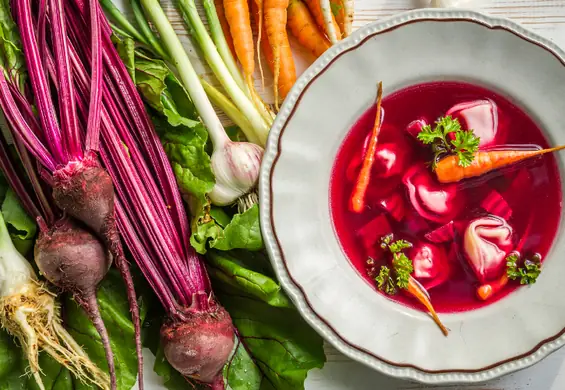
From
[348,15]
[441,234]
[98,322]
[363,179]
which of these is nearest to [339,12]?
[348,15]

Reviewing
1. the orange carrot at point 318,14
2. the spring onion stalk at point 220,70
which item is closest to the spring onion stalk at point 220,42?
the spring onion stalk at point 220,70

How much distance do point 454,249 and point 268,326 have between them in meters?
0.63

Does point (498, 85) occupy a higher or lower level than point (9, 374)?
higher

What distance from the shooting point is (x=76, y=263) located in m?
1.61

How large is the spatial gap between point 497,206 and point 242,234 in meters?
0.79


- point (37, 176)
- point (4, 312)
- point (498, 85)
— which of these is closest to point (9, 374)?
point (4, 312)

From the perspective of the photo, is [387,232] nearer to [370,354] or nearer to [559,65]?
[370,354]

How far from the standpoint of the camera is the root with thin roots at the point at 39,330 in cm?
167

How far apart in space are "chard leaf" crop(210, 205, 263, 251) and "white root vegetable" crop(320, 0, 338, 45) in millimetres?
589

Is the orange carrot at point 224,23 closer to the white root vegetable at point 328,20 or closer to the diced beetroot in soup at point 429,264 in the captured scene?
the white root vegetable at point 328,20

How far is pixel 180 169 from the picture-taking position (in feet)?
5.75

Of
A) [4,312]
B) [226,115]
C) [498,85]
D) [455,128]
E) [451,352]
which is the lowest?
[4,312]

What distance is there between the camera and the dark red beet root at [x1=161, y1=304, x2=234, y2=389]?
1.64 m

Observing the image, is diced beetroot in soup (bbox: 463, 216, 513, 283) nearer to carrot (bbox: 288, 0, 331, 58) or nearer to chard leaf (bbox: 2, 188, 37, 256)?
carrot (bbox: 288, 0, 331, 58)
